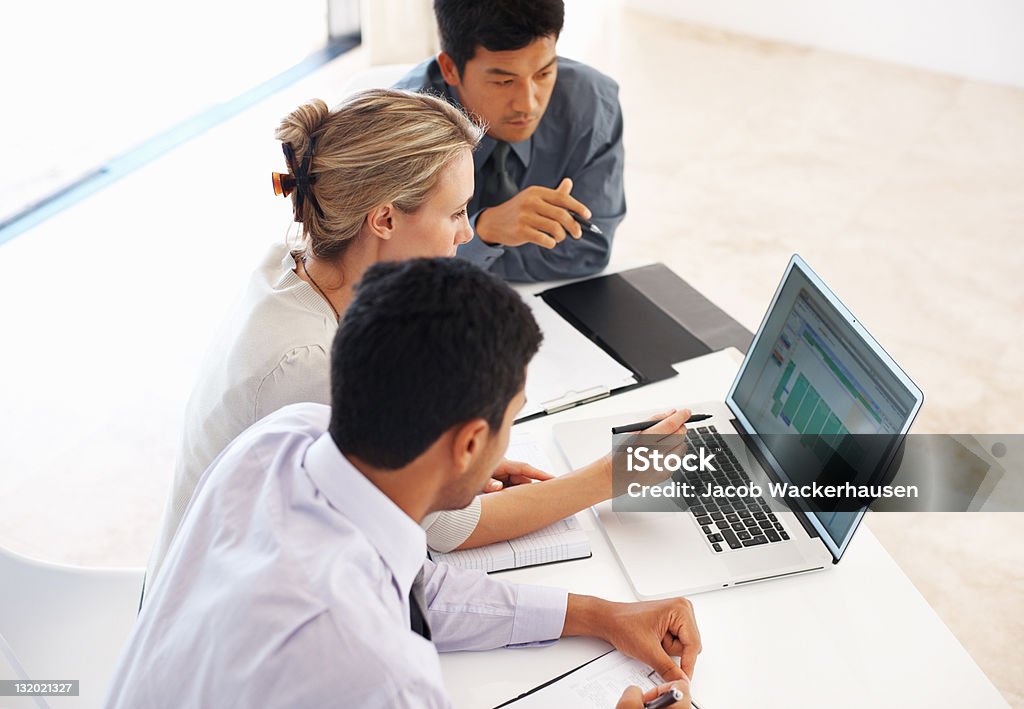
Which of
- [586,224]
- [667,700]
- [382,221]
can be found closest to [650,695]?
[667,700]

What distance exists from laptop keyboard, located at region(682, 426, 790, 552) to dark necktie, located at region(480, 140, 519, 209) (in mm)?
846

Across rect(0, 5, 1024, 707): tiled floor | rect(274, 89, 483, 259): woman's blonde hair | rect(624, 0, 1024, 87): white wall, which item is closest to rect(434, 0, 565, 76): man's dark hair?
rect(274, 89, 483, 259): woman's blonde hair

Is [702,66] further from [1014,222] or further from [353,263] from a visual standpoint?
[353,263]

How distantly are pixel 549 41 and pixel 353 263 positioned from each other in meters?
0.72

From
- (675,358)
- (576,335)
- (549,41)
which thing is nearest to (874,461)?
(675,358)

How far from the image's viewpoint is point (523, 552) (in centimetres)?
145

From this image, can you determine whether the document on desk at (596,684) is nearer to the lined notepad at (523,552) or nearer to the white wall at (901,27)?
the lined notepad at (523,552)

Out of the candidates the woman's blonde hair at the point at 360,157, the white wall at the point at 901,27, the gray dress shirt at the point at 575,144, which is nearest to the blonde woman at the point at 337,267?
the woman's blonde hair at the point at 360,157

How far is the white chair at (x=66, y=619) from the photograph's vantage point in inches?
58.3

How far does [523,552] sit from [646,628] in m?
0.24

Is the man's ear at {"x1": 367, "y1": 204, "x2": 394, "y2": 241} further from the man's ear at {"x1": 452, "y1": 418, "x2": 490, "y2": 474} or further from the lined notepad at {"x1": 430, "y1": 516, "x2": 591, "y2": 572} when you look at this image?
the man's ear at {"x1": 452, "y1": 418, "x2": 490, "y2": 474}

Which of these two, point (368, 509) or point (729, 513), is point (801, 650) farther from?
point (368, 509)

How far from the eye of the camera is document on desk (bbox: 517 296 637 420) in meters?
1.75

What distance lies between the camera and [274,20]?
4543 millimetres
